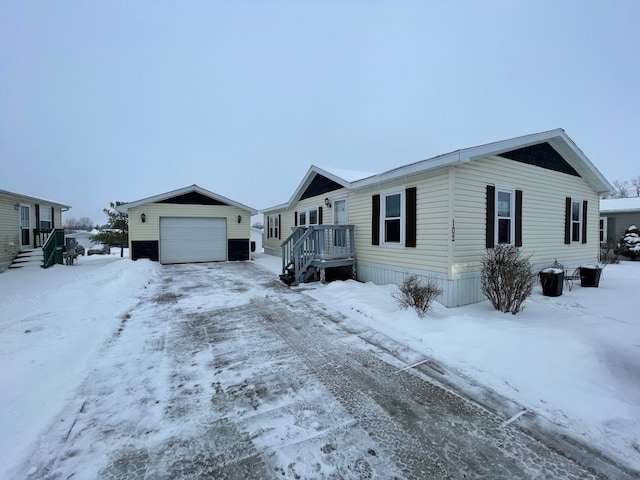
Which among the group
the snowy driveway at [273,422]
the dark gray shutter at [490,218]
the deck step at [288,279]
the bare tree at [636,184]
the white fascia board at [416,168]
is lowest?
the snowy driveway at [273,422]

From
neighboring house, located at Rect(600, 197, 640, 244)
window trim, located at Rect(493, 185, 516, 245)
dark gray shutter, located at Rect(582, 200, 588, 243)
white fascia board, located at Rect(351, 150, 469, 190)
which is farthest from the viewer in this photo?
neighboring house, located at Rect(600, 197, 640, 244)

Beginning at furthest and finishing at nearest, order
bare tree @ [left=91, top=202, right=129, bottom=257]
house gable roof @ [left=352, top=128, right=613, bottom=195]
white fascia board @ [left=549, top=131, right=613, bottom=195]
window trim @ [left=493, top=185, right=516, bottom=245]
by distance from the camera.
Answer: bare tree @ [left=91, top=202, right=129, bottom=257] → white fascia board @ [left=549, top=131, right=613, bottom=195] → window trim @ [left=493, top=185, right=516, bottom=245] → house gable roof @ [left=352, top=128, right=613, bottom=195]

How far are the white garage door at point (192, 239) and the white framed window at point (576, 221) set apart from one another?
14.9 m

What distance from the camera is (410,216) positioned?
272 inches

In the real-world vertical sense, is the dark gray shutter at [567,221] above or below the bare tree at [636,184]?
below

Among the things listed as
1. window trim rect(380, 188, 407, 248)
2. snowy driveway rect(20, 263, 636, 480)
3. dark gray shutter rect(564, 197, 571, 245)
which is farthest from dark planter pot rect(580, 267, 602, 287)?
snowy driveway rect(20, 263, 636, 480)

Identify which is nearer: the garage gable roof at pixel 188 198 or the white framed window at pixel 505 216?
the white framed window at pixel 505 216

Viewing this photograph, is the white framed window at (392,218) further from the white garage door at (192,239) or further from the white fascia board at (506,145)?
the white garage door at (192,239)

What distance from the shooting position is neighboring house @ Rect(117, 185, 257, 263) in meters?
13.1

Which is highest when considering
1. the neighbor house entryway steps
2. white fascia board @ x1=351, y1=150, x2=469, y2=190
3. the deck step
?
white fascia board @ x1=351, y1=150, x2=469, y2=190

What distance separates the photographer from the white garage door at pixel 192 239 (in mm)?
13695

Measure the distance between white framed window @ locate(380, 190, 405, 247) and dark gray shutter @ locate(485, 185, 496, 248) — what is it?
1.96m

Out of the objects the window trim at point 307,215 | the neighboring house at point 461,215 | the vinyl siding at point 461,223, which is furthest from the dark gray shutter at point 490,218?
the window trim at point 307,215

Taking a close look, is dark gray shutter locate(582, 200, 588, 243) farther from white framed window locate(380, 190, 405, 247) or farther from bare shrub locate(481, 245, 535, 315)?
white framed window locate(380, 190, 405, 247)
